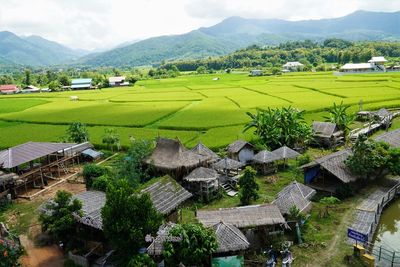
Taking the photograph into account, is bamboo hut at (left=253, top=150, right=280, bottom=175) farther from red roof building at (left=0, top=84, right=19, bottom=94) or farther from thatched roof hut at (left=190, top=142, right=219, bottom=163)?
red roof building at (left=0, top=84, right=19, bottom=94)

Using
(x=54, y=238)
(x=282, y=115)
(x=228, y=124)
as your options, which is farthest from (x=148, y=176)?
(x=228, y=124)

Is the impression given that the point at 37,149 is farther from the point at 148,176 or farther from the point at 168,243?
the point at 168,243

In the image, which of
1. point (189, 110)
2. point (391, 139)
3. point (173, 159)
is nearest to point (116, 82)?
point (189, 110)

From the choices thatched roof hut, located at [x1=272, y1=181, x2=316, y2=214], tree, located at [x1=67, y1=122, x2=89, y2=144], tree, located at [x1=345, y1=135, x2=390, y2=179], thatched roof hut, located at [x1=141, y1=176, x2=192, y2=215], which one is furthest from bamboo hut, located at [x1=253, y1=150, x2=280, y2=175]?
tree, located at [x1=67, y1=122, x2=89, y2=144]

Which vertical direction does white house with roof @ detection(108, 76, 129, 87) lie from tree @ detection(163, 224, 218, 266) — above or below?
below

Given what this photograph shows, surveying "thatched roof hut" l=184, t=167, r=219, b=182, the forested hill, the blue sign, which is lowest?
the blue sign

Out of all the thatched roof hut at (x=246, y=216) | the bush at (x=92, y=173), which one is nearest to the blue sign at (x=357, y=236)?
the thatched roof hut at (x=246, y=216)
